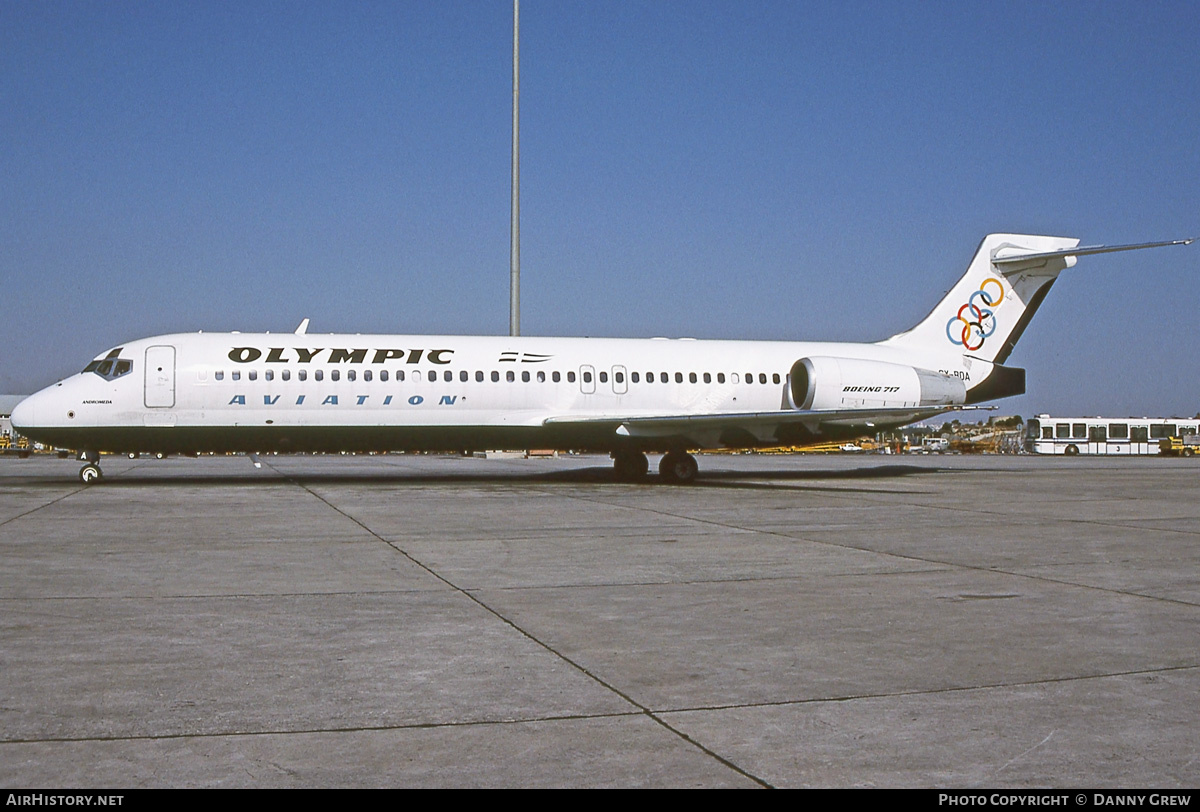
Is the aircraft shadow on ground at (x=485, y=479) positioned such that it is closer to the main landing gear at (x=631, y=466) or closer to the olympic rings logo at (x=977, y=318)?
the main landing gear at (x=631, y=466)

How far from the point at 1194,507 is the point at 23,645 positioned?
16.3 m

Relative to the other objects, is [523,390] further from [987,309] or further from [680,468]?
[987,309]

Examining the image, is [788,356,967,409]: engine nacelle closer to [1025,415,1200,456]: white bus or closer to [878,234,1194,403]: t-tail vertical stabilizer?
[878,234,1194,403]: t-tail vertical stabilizer

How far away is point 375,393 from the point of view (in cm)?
2131

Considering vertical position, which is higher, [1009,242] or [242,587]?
[1009,242]

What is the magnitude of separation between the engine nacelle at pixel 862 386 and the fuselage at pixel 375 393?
0.62 feet

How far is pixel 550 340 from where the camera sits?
76.3 ft

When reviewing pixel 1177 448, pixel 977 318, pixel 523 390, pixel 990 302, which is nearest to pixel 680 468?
pixel 523 390

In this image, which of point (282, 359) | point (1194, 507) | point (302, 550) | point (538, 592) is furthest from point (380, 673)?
point (282, 359)

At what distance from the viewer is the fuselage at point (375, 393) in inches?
805

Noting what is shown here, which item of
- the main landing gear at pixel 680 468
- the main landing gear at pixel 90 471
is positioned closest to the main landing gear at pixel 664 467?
the main landing gear at pixel 680 468

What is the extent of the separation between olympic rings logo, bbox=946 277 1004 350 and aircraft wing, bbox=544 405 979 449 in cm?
305

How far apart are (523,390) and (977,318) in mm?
12076
